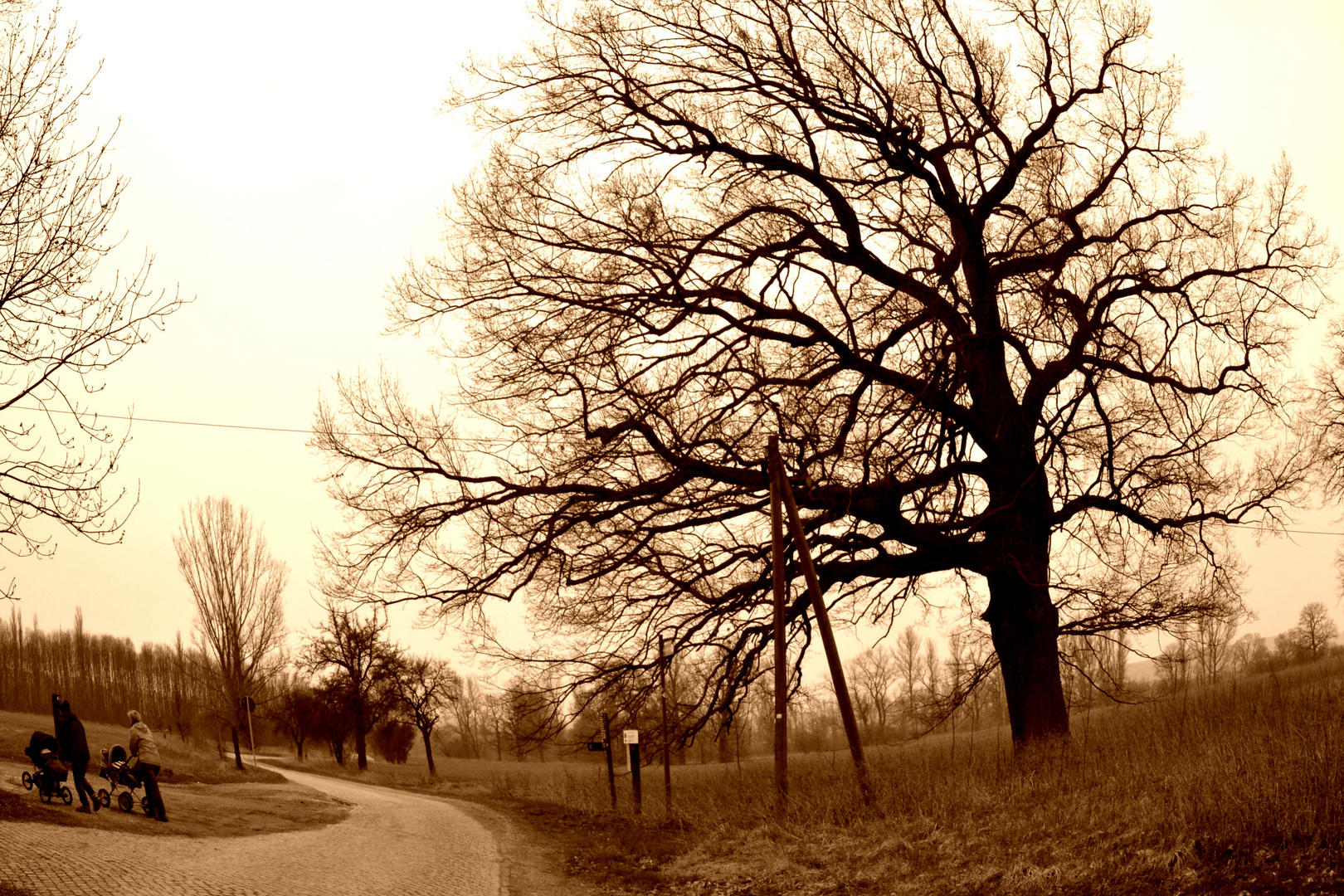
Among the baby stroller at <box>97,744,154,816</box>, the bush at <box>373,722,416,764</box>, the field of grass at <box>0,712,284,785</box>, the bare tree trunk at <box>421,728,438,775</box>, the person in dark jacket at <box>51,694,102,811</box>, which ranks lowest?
the bush at <box>373,722,416,764</box>

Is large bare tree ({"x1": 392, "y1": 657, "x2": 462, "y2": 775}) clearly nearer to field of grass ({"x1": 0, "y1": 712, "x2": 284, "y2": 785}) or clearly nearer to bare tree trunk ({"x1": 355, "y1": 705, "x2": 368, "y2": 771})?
bare tree trunk ({"x1": 355, "y1": 705, "x2": 368, "y2": 771})

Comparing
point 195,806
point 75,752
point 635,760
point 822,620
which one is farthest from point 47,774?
point 822,620

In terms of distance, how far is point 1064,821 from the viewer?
9.63 m

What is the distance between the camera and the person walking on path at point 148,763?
17406mm

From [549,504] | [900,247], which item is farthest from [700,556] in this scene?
[900,247]

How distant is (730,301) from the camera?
49.3 ft

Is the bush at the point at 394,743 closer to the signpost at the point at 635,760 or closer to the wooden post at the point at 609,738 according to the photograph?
the wooden post at the point at 609,738

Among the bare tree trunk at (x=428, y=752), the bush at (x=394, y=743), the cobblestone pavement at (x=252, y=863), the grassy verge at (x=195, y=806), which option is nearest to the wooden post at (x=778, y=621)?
the cobblestone pavement at (x=252, y=863)

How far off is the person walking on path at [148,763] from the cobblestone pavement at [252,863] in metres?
1.76

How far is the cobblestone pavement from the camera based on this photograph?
10.6 metres

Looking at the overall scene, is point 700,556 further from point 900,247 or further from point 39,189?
point 39,189

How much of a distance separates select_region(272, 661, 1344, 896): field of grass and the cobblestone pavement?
6.33 ft

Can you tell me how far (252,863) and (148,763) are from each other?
554 cm

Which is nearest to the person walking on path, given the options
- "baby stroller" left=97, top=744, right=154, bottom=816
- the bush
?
"baby stroller" left=97, top=744, right=154, bottom=816
